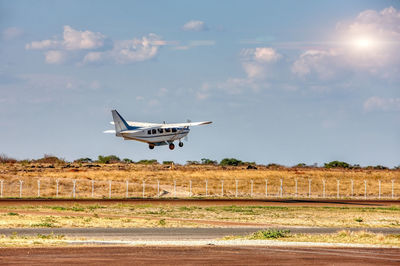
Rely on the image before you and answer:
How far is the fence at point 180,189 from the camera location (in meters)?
90.2

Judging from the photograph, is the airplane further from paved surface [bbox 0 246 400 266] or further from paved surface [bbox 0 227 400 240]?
paved surface [bbox 0 246 400 266]

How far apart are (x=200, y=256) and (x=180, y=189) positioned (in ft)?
229

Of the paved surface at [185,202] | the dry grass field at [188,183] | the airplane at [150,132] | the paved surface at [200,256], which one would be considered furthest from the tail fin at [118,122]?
the paved surface at [200,256]

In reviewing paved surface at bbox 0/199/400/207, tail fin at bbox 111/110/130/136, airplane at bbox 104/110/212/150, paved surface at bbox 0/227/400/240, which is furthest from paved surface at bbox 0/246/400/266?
tail fin at bbox 111/110/130/136

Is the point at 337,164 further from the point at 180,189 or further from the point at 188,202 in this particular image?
the point at 188,202

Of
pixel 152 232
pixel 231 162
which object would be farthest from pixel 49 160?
pixel 152 232

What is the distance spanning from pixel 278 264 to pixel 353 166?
166092mm

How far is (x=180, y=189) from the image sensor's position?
99188 mm

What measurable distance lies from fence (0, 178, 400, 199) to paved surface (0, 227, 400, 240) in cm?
3700

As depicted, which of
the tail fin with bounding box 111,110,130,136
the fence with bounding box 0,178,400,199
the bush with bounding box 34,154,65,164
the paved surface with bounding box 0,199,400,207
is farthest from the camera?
the bush with bounding box 34,154,65,164

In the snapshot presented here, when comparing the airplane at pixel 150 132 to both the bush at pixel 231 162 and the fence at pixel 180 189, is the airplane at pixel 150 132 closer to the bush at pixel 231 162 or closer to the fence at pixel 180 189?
the fence at pixel 180 189

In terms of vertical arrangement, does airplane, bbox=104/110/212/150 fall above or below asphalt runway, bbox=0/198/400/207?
above

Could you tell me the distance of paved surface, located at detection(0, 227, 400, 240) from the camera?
1604 inches

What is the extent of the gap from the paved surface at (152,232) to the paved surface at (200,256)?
7.34 m
